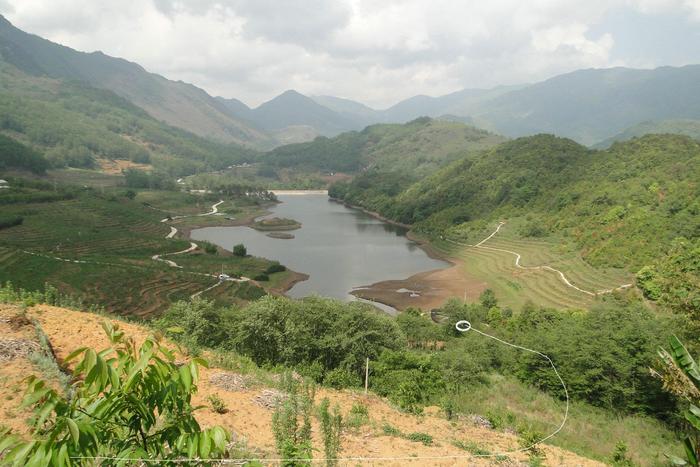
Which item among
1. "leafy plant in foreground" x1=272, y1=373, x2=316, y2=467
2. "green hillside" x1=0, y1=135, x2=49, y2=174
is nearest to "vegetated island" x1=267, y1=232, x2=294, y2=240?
"green hillside" x1=0, y1=135, x2=49, y2=174

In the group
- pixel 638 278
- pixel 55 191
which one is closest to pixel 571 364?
pixel 638 278

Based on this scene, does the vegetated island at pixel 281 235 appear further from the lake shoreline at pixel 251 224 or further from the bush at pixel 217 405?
the bush at pixel 217 405

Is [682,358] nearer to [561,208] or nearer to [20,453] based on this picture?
[20,453]

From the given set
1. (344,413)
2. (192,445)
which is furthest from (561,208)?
(192,445)

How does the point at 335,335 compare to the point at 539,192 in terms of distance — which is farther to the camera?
the point at 539,192

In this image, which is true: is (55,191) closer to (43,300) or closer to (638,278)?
(43,300)

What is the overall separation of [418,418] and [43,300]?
17078mm

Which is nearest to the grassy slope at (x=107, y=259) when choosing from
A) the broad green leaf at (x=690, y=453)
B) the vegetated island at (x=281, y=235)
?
the vegetated island at (x=281, y=235)

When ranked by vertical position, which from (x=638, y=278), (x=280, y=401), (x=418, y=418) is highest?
(x=280, y=401)

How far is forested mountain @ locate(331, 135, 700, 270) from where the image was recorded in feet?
205

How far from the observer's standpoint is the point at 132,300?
47594 mm

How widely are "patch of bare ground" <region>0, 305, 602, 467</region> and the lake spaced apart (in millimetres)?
43287

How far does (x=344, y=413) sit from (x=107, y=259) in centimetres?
6053

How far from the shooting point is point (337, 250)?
283 feet
